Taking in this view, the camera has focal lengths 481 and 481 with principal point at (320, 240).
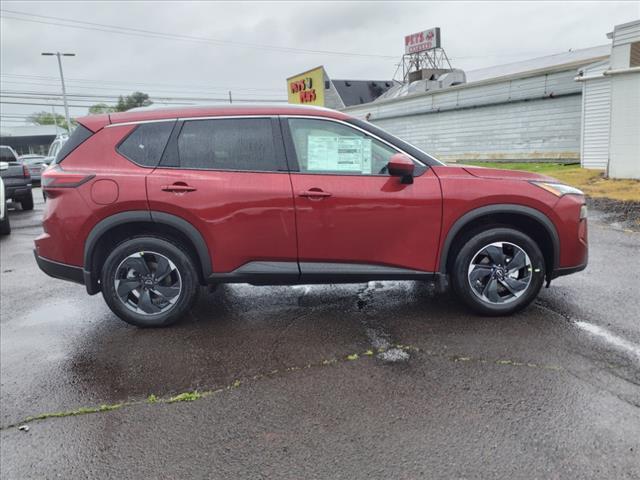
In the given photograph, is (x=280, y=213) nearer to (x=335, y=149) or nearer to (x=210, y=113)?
(x=335, y=149)

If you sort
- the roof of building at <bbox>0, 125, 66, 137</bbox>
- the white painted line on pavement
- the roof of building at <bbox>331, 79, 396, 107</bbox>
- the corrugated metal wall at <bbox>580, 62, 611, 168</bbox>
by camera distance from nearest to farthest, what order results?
1. the white painted line on pavement
2. the corrugated metal wall at <bbox>580, 62, 611, 168</bbox>
3. the roof of building at <bbox>331, 79, 396, 107</bbox>
4. the roof of building at <bbox>0, 125, 66, 137</bbox>

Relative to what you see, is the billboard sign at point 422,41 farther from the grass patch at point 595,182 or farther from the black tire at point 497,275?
the black tire at point 497,275

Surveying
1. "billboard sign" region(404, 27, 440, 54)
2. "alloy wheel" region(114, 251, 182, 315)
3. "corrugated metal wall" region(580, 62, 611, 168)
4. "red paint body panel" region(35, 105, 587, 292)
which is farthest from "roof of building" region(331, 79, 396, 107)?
"alloy wheel" region(114, 251, 182, 315)

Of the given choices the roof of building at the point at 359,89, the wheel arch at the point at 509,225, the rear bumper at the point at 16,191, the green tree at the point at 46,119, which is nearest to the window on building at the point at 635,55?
the wheel arch at the point at 509,225

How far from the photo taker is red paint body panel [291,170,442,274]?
3.80 meters

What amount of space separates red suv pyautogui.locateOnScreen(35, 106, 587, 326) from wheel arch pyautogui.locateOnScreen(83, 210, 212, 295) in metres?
0.01

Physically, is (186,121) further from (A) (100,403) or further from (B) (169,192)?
(A) (100,403)

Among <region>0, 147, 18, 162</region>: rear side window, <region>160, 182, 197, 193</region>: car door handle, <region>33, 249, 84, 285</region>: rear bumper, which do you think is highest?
<region>0, 147, 18, 162</region>: rear side window

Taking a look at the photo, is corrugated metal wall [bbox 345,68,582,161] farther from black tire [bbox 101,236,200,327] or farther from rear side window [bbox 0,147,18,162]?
black tire [bbox 101,236,200,327]

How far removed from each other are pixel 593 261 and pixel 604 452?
3996 millimetres

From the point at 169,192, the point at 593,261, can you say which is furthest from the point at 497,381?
the point at 593,261

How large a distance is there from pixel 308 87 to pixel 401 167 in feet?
122

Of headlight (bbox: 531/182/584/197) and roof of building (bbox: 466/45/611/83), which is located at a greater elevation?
roof of building (bbox: 466/45/611/83)

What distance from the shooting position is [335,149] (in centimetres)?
394
